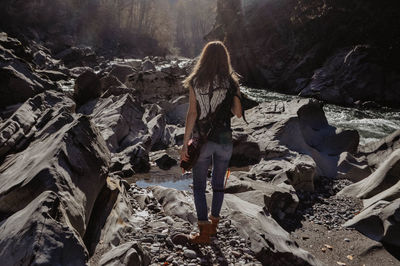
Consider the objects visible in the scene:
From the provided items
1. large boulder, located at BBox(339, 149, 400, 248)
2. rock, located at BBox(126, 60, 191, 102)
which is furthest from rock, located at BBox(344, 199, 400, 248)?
rock, located at BBox(126, 60, 191, 102)

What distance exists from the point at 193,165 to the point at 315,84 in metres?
23.7

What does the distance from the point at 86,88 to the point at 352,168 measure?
443 inches

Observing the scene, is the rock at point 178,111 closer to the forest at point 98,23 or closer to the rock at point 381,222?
the rock at point 381,222

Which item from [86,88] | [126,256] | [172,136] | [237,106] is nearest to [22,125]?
[126,256]

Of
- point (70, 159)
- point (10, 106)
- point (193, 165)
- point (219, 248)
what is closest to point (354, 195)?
point (219, 248)

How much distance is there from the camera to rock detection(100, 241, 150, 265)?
287cm

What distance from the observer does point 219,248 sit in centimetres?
373

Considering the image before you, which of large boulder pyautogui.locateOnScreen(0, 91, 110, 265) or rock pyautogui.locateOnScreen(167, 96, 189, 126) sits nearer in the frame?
large boulder pyautogui.locateOnScreen(0, 91, 110, 265)

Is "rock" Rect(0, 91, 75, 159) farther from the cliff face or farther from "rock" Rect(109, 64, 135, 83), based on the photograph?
the cliff face

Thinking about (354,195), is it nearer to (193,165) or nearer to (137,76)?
(193,165)

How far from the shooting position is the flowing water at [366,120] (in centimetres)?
1343

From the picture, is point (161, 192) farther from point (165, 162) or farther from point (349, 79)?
point (349, 79)

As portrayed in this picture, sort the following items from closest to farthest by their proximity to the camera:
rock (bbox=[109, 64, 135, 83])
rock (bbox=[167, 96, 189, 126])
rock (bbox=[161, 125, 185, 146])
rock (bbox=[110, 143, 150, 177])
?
rock (bbox=[110, 143, 150, 177])
rock (bbox=[161, 125, 185, 146])
rock (bbox=[167, 96, 189, 126])
rock (bbox=[109, 64, 135, 83])

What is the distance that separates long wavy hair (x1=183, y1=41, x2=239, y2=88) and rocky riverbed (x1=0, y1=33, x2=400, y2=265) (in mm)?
1867
